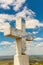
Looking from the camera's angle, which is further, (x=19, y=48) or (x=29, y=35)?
(x=29, y=35)

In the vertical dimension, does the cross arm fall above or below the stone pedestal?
above


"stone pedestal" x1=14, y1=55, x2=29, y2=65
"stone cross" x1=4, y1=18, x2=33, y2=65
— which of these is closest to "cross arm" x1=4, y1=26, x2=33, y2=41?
"stone cross" x1=4, y1=18, x2=33, y2=65

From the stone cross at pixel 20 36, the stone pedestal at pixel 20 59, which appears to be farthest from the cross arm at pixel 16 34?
the stone pedestal at pixel 20 59

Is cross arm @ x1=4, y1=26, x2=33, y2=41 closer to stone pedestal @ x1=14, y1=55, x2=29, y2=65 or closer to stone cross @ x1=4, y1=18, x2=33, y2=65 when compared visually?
stone cross @ x1=4, y1=18, x2=33, y2=65

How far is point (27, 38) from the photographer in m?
7.74

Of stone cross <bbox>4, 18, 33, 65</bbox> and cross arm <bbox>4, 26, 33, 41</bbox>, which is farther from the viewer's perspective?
stone cross <bbox>4, 18, 33, 65</bbox>

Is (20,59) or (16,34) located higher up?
(16,34)

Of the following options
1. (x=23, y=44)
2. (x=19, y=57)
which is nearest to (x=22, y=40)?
(x=23, y=44)

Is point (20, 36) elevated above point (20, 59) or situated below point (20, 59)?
above

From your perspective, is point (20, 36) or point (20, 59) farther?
point (20, 36)

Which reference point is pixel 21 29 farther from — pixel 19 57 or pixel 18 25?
pixel 19 57

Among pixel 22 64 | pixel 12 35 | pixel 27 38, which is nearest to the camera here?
pixel 12 35

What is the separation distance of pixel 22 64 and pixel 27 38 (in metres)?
1.10

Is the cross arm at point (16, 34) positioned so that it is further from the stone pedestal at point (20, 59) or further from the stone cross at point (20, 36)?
the stone pedestal at point (20, 59)
